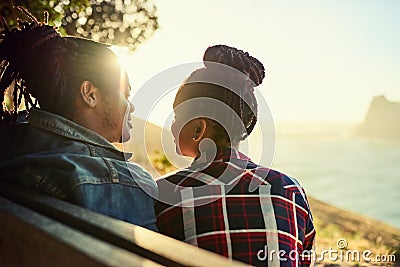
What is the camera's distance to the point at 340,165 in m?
9.16

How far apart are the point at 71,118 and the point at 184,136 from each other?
0.34 m

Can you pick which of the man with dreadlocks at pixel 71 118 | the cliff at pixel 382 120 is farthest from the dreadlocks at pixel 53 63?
the cliff at pixel 382 120

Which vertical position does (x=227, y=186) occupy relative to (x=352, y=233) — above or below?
above

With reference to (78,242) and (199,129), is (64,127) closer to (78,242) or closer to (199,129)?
(199,129)

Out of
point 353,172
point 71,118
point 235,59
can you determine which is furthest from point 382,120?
point 71,118

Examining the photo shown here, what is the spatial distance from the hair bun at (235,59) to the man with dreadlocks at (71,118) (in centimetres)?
26

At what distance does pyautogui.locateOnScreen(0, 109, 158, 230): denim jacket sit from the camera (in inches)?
47.1

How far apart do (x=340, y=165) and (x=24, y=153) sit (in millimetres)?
8314

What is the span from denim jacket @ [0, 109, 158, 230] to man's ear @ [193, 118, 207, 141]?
0.23 m

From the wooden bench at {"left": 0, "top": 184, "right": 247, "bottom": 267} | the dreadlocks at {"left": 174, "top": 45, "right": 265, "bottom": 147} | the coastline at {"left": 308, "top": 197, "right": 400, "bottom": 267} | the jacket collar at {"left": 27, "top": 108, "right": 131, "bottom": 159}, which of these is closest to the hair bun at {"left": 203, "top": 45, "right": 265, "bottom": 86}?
the dreadlocks at {"left": 174, "top": 45, "right": 265, "bottom": 147}

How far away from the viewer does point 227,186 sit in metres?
1.43

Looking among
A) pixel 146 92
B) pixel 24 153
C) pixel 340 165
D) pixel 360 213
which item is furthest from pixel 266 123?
pixel 340 165

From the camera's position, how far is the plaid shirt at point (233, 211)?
1.38 m

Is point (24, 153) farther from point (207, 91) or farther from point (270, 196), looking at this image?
point (270, 196)
